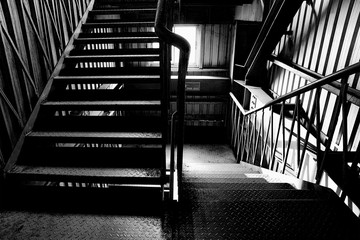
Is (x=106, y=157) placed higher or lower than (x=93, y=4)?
lower

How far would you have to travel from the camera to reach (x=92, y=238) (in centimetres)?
174

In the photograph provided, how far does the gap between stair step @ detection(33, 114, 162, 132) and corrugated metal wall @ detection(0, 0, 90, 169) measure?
258 millimetres

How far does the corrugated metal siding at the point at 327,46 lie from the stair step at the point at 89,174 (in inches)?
90.7

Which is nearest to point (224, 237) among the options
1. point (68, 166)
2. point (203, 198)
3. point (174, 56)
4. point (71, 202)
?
point (203, 198)

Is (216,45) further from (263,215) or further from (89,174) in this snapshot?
(263,215)

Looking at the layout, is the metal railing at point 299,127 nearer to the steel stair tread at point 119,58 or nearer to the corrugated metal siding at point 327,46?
the corrugated metal siding at point 327,46

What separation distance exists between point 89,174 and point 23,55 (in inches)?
73.8

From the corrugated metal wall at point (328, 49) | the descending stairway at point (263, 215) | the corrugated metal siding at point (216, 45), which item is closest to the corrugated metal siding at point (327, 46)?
the corrugated metal wall at point (328, 49)

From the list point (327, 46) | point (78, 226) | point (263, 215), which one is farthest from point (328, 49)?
point (78, 226)

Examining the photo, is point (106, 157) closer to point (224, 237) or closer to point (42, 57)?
point (224, 237)

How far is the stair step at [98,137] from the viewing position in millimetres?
2664

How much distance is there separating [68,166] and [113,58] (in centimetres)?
190

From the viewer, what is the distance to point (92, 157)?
8.80ft

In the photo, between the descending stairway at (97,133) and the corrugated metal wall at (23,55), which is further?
the corrugated metal wall at (23,55)
